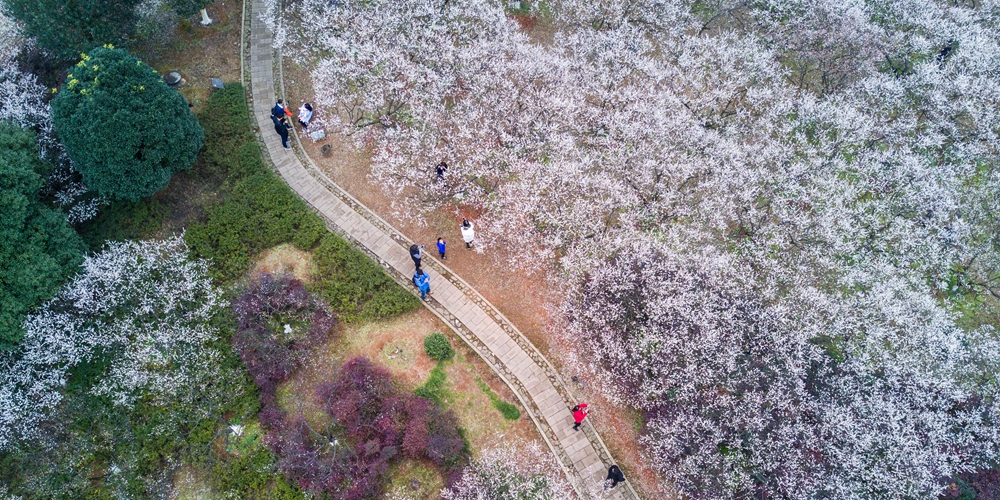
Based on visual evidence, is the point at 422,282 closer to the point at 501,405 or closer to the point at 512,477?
the point at 501,405

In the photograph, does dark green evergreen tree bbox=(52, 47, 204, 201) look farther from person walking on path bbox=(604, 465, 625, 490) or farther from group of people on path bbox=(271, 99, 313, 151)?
person walking on path bbox=(604, 465, 625, 490)

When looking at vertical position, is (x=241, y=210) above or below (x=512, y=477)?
above

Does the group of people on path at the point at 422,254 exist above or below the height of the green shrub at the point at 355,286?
above

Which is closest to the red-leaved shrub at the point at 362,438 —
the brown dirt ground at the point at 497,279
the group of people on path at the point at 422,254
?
the group of people on path at the point at 422,254

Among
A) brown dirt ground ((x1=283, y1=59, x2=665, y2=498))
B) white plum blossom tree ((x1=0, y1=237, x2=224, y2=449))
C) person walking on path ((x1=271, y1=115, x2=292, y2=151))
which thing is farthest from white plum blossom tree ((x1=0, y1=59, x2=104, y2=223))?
brown dirt ground ((x1=283, y1=59, x2=665, y2=498))

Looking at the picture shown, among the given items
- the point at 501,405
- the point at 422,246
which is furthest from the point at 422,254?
the point at 501,405

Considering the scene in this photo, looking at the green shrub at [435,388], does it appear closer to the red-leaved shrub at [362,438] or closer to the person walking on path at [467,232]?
the red-leaved shrub at [362,438]
